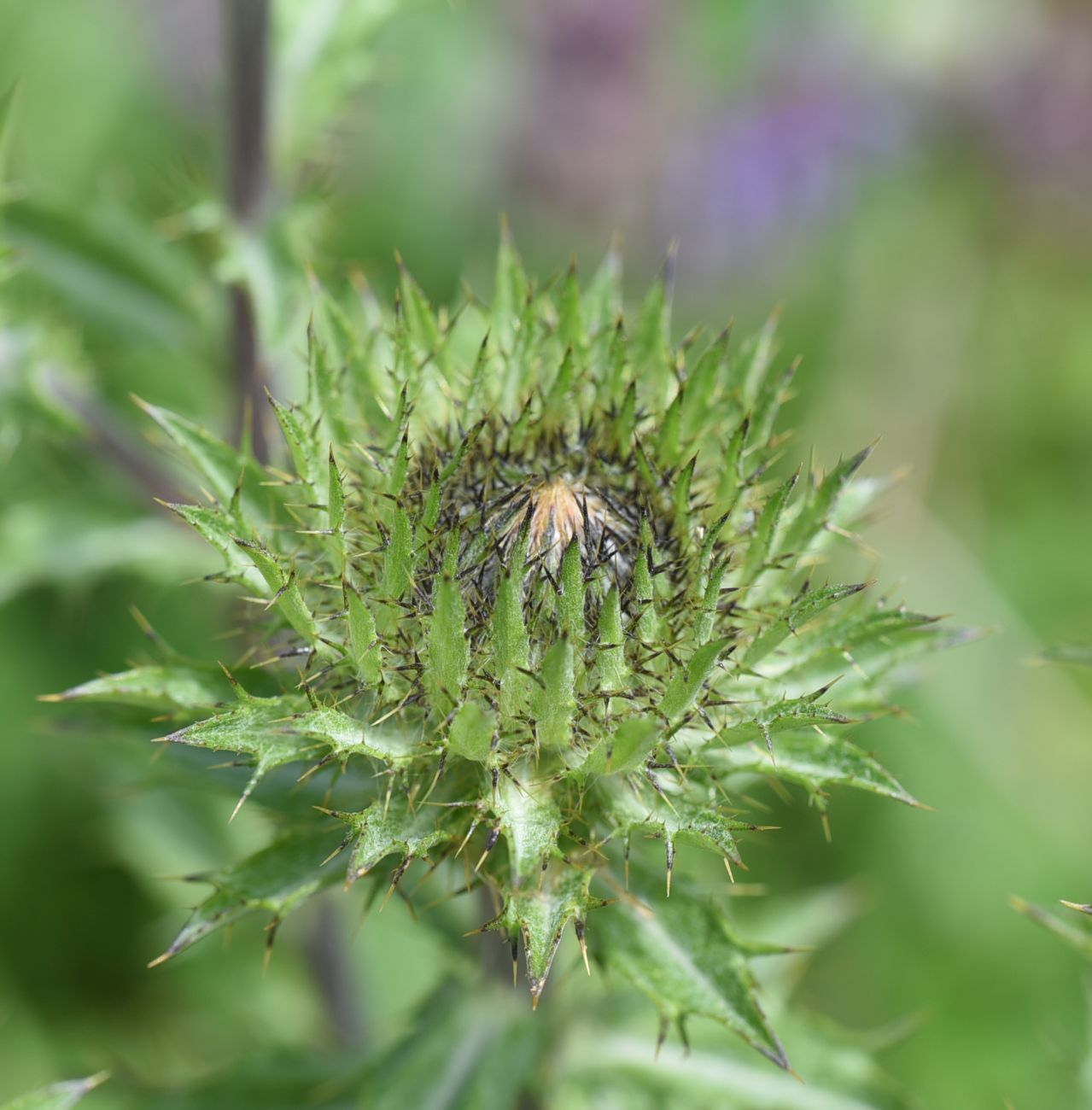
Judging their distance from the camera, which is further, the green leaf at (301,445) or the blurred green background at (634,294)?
the blurred green background at (634,294)

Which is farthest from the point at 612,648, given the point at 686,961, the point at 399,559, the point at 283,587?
the point at 686,961

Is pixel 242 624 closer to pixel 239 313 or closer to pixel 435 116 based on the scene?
pixel 239 313

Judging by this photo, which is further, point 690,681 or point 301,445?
point 301,445

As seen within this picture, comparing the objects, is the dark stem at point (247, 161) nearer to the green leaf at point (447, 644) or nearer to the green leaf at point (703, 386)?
the green leaf at point (703, 386)

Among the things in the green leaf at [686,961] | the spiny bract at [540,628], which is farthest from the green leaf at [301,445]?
the green leaf at [686,961]

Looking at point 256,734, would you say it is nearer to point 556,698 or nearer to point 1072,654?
point 556,698

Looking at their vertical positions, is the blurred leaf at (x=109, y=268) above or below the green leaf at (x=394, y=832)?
above
